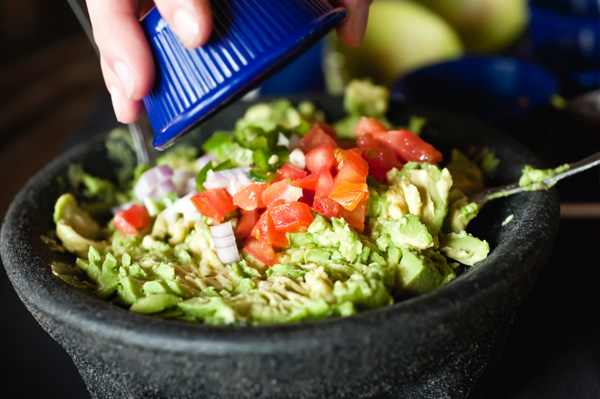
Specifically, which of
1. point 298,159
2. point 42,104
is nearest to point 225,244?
point 298,159

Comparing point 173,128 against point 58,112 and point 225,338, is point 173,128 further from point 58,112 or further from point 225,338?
point 58,112

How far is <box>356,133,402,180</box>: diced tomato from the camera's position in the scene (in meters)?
1.26

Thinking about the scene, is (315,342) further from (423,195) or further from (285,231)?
(423,195)

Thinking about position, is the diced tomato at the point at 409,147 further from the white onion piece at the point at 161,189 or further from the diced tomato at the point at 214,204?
the white onion piece at the point at 161,189

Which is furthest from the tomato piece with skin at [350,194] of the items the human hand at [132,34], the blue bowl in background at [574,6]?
the blue bowl in background at [574,6]

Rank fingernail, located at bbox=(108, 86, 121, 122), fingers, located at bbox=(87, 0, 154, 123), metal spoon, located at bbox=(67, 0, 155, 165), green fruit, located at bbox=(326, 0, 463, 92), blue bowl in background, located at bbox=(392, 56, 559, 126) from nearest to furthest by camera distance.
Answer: fingers, located at bbox=(87, 0, 154, 123), fingernail, located at bbox=(108, 86, 121, 122), metal spoon, located at bbox=(67, 0, 155, 165), blue bowl in background, located at bbox=(392, 56, 559, 126), green fruit, located at bbox=(326, 0, 463, 92)

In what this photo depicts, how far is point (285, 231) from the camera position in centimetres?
113

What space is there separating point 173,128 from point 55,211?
0.51 metres

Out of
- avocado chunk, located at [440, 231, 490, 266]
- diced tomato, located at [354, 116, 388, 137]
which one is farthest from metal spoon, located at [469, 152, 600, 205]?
diced tomato, located at [354, 116, 388, 137]

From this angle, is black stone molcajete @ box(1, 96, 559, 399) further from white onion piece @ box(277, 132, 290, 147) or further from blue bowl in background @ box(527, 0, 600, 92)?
blue bowl in background @ box(527, 0, 600, 92)

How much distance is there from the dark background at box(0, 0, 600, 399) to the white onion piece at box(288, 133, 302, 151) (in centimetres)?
65

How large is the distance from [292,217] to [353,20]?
40 cm

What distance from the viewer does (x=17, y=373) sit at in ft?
4.65

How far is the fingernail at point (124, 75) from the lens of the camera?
0.99 meters
